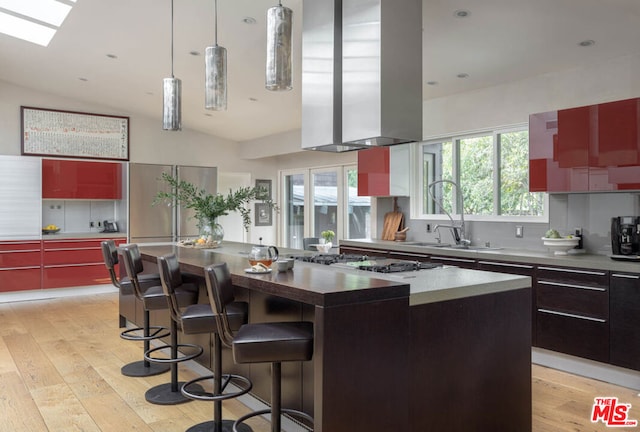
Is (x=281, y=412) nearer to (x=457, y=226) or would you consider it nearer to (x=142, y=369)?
(x=142, y=369)

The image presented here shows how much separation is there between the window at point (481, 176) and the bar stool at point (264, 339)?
348 cm

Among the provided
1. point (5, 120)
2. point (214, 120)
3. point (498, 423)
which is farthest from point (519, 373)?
point (5, 120)

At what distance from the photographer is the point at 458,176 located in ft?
18.7

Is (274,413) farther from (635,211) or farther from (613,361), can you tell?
(635,211)

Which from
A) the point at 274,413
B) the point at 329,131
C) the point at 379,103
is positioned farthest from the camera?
the point at 329,131

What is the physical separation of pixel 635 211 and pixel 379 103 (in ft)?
8.20

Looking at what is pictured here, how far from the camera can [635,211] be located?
4.08 meters

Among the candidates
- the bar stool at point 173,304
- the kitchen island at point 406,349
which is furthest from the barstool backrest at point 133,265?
the kitchen island at point 406,349

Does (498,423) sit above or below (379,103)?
below

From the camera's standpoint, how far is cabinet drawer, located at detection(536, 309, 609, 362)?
3725 millimetres

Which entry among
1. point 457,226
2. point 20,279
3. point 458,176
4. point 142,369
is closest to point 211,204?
point 142,369

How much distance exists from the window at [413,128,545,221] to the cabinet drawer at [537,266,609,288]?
91 cm

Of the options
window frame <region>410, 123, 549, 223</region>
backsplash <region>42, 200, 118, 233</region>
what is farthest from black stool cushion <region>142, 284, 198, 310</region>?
backsplash <region>42, 200, 118, 233</region>

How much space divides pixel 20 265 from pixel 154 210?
2008mm
